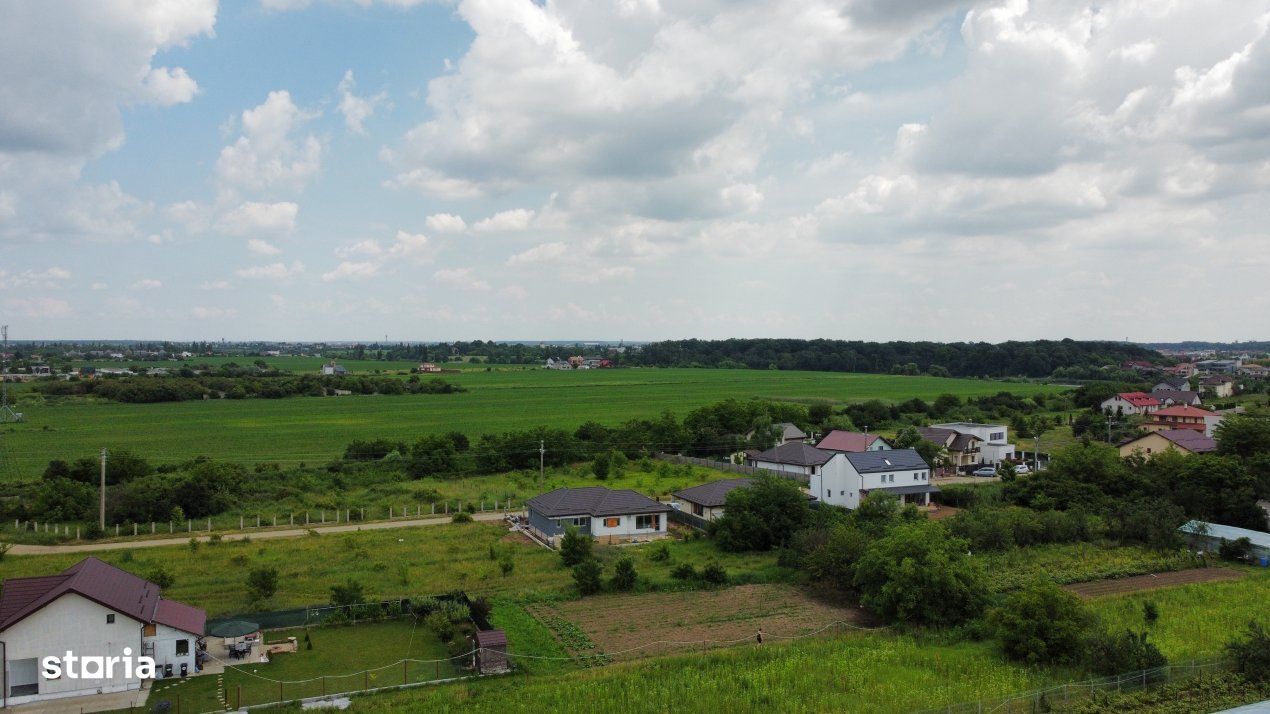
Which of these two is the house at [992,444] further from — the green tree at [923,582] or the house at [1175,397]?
the house at [1175,397]

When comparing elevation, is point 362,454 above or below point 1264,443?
below

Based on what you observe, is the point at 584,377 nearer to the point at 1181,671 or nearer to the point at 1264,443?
the point at 1264,443

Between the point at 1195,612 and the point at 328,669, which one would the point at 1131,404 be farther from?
the point at 328,669

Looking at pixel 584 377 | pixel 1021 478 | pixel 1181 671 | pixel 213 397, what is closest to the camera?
pixel 1181 671

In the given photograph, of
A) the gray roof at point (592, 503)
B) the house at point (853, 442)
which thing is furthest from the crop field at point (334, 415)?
the house at point (853, 442)

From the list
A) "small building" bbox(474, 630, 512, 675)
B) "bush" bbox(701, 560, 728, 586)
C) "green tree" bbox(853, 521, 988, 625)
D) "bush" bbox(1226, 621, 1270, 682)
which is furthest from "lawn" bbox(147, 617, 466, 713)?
"bush" bbox(1226, 621, 1270, 682)

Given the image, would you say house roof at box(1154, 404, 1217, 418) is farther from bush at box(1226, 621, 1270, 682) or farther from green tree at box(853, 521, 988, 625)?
bush at box(1226, 621, 1270, 682)

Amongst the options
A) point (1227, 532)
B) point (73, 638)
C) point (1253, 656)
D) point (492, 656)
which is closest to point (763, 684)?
point (492, 656)

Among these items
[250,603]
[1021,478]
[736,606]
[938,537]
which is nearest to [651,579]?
[736,606]
